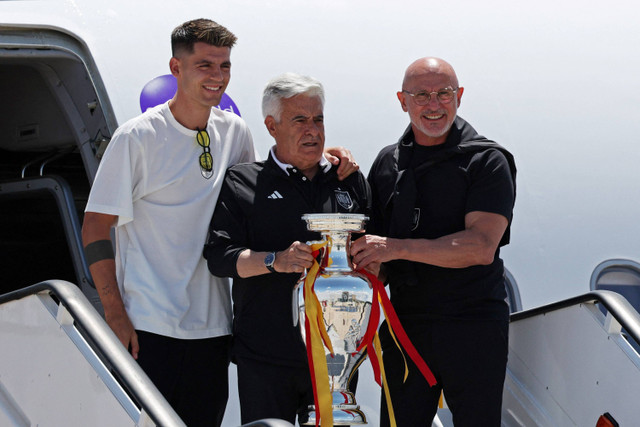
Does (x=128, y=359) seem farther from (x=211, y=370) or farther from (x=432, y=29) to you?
(x=432, y=29)

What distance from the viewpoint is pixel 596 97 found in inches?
191

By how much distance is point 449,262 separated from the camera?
3447mm

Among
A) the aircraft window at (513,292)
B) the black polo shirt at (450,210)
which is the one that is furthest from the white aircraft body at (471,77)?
the black polo shirt at (450,210)

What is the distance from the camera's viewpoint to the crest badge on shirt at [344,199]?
3.74 m

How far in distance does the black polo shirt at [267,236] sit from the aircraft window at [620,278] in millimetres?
1620

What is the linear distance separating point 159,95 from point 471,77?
5.57 ft

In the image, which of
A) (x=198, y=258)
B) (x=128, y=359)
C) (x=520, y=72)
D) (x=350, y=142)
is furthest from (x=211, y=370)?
(x=520, y=72)

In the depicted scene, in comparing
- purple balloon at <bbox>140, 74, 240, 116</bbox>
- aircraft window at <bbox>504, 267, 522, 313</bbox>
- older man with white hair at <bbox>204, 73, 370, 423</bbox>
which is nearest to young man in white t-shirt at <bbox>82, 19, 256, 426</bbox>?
older man with white hair at <bbox>204, 73, 370, 423</bbox>

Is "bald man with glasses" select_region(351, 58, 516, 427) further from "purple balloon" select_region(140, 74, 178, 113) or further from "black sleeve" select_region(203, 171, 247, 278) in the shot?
"purple balloon" select_region(140, 74, 178, 113)

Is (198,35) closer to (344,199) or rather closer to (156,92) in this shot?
(156,92)

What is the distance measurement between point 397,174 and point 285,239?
0.56 m

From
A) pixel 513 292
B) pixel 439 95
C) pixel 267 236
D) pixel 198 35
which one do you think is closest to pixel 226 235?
pixel 267 236

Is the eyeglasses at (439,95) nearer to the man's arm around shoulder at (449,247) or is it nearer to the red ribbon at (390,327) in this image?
the man's arm around shoulder at (449,247)

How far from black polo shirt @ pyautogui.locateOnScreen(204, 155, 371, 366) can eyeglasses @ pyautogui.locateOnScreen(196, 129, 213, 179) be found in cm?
11
